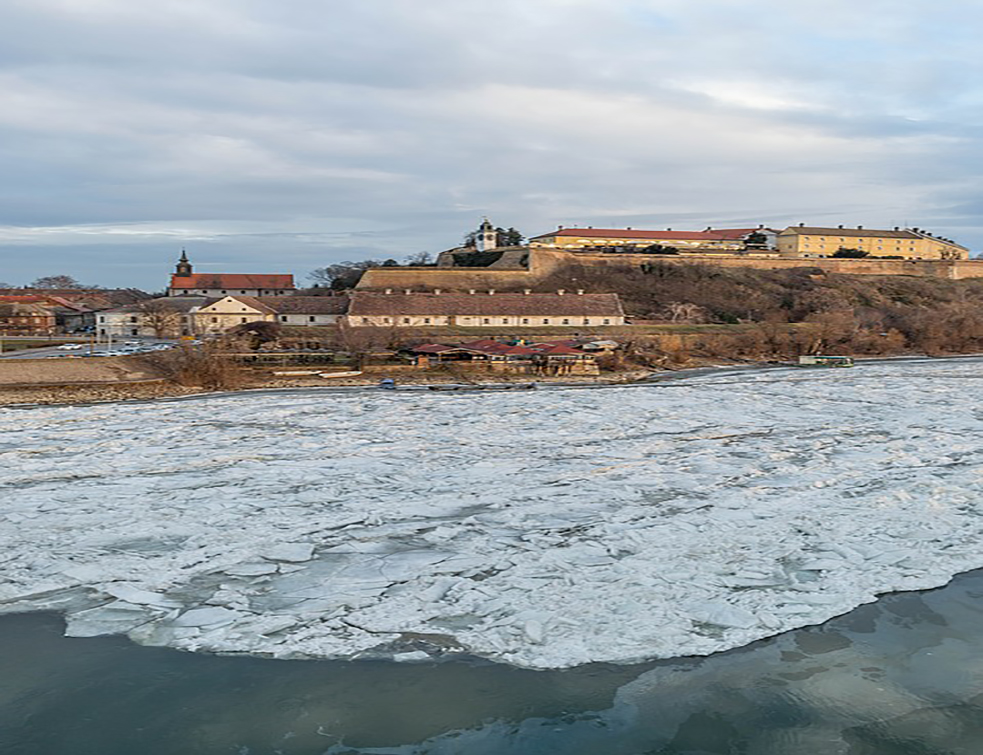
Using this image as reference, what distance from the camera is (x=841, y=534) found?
10078 millimetres

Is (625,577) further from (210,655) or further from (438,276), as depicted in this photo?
(438,276)

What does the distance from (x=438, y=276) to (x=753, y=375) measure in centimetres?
2232

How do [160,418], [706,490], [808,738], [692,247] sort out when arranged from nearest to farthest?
[808,738] → [706,490] → [160,418] → [692,247]

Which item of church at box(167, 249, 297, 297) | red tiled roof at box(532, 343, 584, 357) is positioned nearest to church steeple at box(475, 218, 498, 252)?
church at box(167, 249, 297, 297)

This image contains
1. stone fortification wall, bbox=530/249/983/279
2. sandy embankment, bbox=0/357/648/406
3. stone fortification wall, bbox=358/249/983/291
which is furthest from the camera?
stone fortification wall, bbox=530/249/983/279

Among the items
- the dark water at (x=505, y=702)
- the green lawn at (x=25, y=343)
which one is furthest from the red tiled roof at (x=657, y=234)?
Answer: the dark water at (x=505, y=702)

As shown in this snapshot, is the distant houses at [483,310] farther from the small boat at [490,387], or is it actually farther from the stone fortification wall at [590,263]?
the small boat at [490,387]

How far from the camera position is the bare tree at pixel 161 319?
40.5 metres

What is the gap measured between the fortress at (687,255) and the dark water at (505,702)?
41.6 metres

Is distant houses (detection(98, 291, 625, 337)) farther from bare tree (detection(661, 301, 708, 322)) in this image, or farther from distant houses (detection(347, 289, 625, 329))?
bare tree (detection(661, 301, 708, 322))

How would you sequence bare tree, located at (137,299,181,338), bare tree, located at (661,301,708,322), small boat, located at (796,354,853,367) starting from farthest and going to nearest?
bare tree, located at (661,301,708,322) → bare tree, located at (137,299,181,338) → small boat, located at (796,354,853,367)

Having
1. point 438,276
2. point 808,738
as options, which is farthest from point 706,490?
point 438,276

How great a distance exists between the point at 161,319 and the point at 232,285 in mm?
14942

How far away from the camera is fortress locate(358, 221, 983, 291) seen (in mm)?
48625
